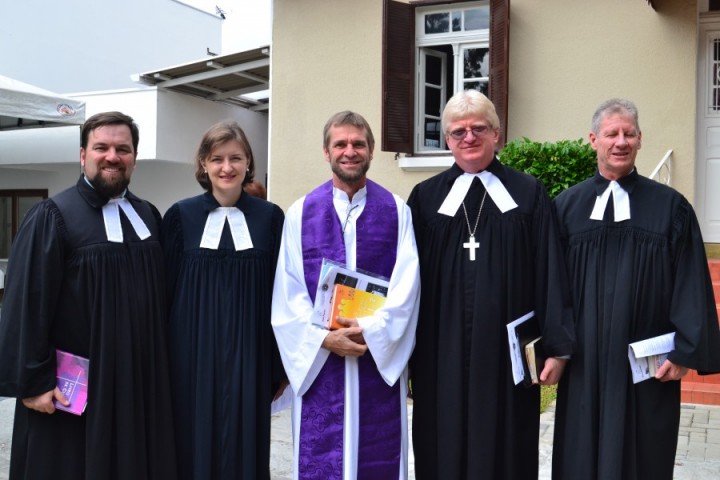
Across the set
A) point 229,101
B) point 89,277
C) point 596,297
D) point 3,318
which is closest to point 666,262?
point 596,297

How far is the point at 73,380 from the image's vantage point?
3.23 meters

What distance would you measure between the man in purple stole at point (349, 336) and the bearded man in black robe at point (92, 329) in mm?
613

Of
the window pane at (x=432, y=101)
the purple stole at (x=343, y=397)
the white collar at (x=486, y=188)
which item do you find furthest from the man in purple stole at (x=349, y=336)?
the window pane at (x=432, y=101)

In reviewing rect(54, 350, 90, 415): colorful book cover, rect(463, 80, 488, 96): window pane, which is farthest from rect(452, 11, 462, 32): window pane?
rect(54, 350, 90, 415): colorful book cover

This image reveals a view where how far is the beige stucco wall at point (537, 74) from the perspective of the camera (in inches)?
315

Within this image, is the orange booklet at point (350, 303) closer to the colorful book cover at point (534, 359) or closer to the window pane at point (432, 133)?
the colorful book cover at point (534, 359)

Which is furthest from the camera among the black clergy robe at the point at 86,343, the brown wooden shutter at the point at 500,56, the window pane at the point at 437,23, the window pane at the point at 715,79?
the window pane at the point at 437,23

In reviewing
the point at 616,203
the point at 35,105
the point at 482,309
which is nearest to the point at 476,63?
the point at 35,105

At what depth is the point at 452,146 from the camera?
12.0 feet

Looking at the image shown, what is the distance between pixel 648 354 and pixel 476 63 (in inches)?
252

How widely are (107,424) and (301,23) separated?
750 centimetres

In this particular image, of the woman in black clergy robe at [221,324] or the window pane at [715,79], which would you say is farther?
the window pane at [715,79]

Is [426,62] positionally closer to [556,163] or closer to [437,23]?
[437,23]

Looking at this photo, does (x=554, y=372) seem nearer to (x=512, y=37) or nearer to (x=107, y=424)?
(x=107, y=424)
